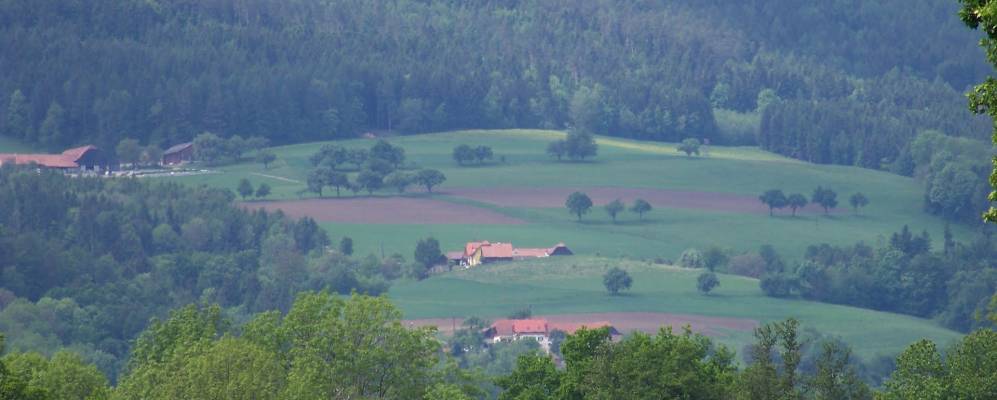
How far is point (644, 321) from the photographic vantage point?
151875mm

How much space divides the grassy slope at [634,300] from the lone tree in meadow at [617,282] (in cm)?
101

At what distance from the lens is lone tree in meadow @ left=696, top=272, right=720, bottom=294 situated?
16525cm

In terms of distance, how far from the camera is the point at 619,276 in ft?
543

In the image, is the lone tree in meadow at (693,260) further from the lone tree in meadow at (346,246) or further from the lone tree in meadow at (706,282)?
the lone tree in meadow at (346,246)

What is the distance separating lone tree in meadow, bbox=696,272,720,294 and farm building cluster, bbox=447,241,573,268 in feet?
67.9

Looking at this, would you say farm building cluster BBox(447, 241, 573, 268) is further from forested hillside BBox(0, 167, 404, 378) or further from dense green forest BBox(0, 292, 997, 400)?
dense green forest BBox(0, 292, 997, 400)

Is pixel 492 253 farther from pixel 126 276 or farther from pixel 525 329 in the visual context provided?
pixel 126 276

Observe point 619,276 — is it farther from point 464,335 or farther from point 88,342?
point 88,342

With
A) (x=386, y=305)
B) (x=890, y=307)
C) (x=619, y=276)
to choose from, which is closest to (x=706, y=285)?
(x=619, y=276)

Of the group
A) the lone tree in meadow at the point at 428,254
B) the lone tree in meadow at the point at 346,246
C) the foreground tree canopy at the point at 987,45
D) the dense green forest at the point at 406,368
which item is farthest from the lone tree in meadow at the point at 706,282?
the foreground tree canopy at the point at 987,45

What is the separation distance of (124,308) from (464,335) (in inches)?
1285

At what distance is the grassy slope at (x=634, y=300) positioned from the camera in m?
156

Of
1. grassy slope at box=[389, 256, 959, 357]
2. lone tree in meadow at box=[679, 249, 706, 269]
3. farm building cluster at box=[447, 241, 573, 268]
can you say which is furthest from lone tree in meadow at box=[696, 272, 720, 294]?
farm building cluster at box=[447, 241, 573, 268]

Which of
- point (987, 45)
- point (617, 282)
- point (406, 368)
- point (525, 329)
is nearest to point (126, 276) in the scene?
point (617, 282)
